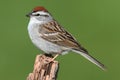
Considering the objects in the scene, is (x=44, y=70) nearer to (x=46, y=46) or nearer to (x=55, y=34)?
(x=46, y=46)

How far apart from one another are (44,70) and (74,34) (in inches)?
244

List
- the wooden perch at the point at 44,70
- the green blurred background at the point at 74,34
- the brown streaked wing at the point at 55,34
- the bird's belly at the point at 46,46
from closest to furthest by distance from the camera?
1. the wooden perch at the point at 44,70
2. the bird's belly at the point at 46,46
3. the brown streaked wing at the point at 55,34
4. the green blurred background at the point at 74,34

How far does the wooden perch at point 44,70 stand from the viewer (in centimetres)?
1088

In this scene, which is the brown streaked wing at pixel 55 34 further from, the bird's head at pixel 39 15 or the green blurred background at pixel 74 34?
the green blurred background at pixel 74 34

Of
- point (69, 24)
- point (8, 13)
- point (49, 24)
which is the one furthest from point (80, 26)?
point (49, 24)

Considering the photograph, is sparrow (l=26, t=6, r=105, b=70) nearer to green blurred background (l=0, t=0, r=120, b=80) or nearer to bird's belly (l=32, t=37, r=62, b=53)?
bird's belly (l=32, t=37, r=62, b=53)

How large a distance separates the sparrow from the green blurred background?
283 cm

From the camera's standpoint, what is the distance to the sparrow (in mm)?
12539

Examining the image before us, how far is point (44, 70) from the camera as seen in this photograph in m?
11.0

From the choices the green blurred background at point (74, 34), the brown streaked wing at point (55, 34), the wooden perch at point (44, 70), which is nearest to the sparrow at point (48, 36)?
the brown streaked wing at point (55, 34)

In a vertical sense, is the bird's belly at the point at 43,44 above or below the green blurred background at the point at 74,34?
above

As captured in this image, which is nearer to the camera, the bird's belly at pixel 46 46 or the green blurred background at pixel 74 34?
the bird's belly at pixel 46 46

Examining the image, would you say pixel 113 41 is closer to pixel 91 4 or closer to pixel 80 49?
pixel 91 4

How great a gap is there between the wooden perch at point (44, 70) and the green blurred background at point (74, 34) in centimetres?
412
